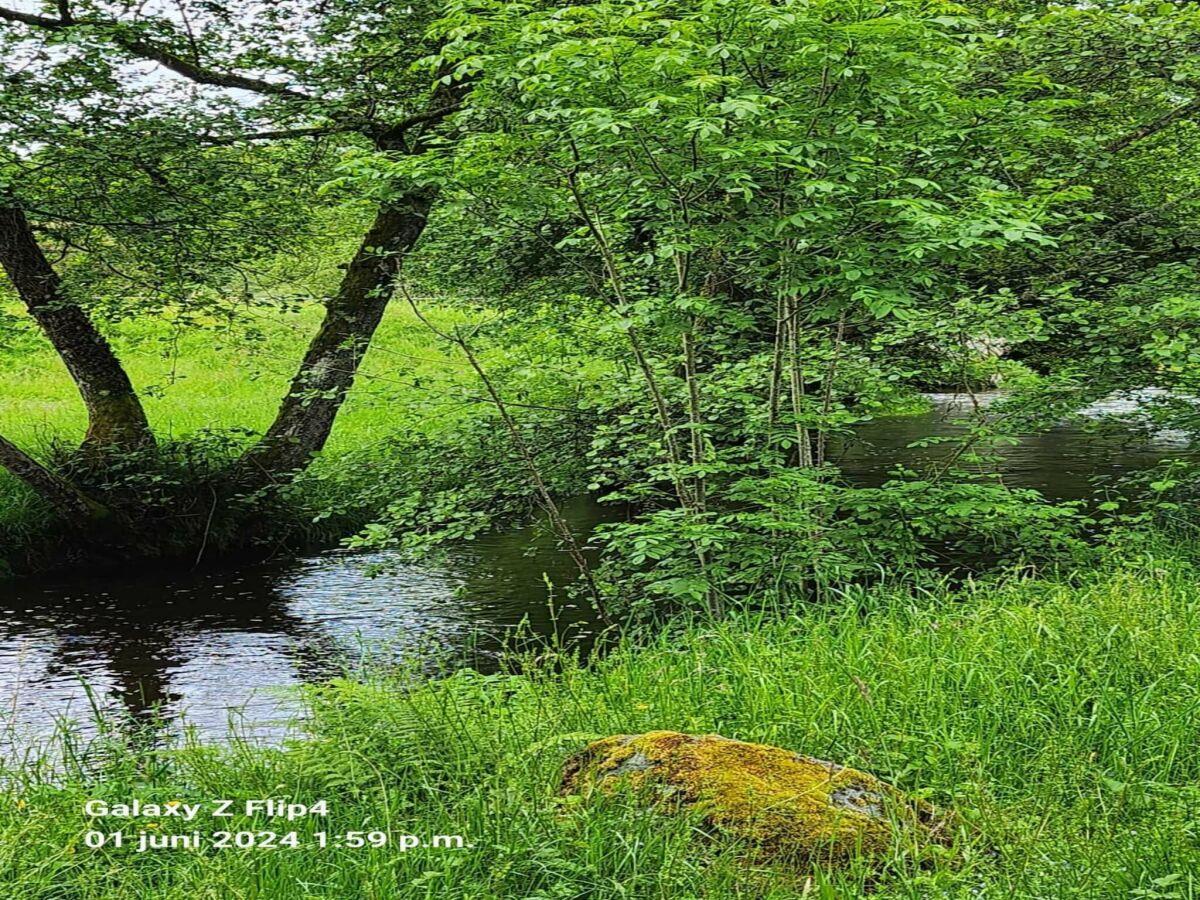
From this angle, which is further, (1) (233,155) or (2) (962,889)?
(1) (233,155)

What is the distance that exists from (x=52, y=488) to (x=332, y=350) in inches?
Result: 113

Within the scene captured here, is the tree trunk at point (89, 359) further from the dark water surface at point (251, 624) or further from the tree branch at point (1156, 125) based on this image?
the tree branch at point (1156, 125)

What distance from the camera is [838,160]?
17.6 feet

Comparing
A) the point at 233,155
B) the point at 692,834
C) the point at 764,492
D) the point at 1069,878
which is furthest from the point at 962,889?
the point at 233,155

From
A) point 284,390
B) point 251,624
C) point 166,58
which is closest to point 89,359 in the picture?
point 166,58

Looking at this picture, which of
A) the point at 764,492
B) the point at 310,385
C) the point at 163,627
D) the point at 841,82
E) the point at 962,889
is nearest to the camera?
the point at 962,889

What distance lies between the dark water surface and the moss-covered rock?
2.86 metres

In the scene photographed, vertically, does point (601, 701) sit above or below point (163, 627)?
above

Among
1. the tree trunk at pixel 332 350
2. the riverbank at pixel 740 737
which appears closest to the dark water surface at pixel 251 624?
the tree trunk at pixel 332 350

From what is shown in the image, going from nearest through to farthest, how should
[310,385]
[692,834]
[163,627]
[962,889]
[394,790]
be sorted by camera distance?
1. [962,889]
2. [692,834]
3. [394,790]
4. [163,627]
5. [310,385]

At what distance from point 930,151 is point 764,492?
1962 mm

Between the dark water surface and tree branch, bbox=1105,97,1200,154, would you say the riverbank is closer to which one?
the dark water surface

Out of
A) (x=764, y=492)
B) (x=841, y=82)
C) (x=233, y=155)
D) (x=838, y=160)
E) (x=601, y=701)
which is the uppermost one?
(x=233, y=155)

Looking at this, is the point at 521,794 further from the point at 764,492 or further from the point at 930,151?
the point at 930,151
